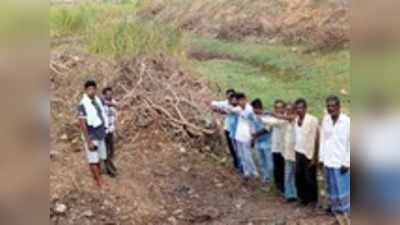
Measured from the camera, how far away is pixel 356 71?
189 cm

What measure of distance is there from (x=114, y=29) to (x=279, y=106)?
1.88 feet

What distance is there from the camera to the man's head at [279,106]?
2074mm

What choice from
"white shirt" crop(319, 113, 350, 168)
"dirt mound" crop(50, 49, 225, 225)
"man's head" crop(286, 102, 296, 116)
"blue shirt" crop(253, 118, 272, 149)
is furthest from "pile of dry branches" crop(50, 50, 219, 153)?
"white shirt" crop(319, 113, 350, 168)

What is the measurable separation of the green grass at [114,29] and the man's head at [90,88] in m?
0.10

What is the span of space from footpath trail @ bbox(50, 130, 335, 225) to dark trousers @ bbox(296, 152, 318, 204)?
2.1 inches

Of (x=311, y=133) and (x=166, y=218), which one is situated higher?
(x=311, y=133)

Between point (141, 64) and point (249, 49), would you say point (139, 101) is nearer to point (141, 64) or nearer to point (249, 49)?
point (141, 64)

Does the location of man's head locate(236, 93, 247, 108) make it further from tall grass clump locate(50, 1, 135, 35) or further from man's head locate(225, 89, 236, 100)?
tall grass clump locate(50, 1, 135, 35)

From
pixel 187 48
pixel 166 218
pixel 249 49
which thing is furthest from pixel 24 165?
pixel 249 49

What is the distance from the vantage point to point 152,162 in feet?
7.09

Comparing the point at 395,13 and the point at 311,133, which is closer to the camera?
the point at 395,13

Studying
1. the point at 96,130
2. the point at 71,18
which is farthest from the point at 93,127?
the point at 71,18

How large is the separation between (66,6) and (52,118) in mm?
355

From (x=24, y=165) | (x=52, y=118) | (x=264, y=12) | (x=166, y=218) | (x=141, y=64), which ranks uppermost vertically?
(x=264, y=12)
